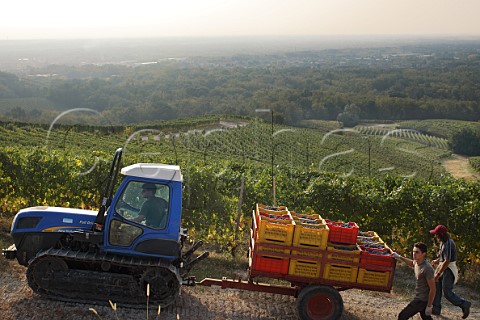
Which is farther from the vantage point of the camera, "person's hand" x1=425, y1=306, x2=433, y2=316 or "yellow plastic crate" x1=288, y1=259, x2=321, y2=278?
"yellow plastic crate" x1=288, y1=259, x2=321, y2=278

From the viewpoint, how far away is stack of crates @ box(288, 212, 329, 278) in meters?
7.93

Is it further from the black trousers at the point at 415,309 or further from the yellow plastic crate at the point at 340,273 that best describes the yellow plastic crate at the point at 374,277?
the black trousers at the point at 415,309

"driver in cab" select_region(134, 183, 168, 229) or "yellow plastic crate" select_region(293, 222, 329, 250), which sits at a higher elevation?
"driver in cab" select_region(134, 183, 168, 229)

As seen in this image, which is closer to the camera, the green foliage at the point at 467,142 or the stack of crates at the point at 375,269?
the stack of crates at the point at 375,269

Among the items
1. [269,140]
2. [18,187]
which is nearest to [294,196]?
[18,187]

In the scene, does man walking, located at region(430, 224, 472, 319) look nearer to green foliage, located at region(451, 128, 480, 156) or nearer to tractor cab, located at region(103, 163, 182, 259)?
tractor cab, located at region(103, 163, 182, 259)

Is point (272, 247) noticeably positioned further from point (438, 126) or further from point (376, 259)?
point (438, 126)

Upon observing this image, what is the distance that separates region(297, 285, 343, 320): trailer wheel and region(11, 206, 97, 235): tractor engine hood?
3802mm

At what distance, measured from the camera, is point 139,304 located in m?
7.90

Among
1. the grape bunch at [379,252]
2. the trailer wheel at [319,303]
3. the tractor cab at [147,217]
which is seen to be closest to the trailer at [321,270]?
the trailer wheel at [319,303]

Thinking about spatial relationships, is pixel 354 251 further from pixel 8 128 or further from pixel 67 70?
pixel 67 70

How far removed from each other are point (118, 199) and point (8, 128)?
42.6 m

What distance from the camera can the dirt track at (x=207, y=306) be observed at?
25.2ft

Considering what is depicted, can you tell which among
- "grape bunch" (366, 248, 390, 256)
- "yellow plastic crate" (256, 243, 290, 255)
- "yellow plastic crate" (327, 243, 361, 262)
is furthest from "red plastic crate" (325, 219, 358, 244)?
"yellow plastic crate" (256, 243, 290, 255)
